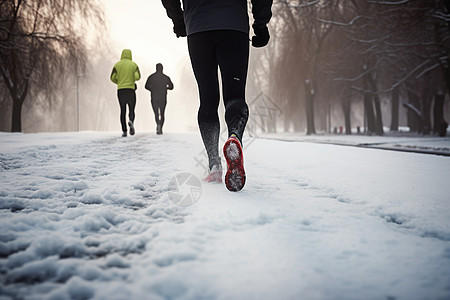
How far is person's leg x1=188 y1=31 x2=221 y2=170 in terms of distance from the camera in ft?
6.07

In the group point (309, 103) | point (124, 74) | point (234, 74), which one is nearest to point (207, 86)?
point (234, 74)

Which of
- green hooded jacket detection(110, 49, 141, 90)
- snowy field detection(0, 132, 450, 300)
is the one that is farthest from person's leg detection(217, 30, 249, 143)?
green hooded jacket detection(110, 49, 141, 90)

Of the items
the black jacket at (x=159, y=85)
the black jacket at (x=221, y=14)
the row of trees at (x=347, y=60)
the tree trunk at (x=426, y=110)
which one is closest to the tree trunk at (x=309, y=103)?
the row of trees at (x=347, y=60)

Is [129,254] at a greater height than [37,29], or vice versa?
[37,29]

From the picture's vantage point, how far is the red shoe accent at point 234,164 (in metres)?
1.50

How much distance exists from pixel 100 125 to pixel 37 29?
1984cm

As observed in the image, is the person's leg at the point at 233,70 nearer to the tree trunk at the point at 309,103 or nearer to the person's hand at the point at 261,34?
the person's hand at the point at 261,34

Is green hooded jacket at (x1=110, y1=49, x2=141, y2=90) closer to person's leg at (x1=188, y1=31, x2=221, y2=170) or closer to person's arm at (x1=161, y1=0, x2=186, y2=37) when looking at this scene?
person's arm at (x1=161, y1=0, x2=186, y2=37)

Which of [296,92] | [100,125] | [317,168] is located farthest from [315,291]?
[100,125]

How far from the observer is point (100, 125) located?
95.7ft

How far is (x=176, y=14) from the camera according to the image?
2107mm

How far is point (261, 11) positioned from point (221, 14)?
31 centimetres

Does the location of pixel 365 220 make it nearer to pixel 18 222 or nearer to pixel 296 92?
pixel 18 222

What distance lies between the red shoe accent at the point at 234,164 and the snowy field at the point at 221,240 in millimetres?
53
